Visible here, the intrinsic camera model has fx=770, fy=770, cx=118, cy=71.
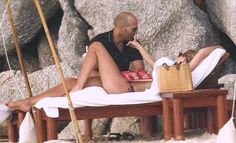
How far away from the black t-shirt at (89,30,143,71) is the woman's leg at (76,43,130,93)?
1.19 ft

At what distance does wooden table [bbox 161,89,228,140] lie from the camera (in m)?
6.02

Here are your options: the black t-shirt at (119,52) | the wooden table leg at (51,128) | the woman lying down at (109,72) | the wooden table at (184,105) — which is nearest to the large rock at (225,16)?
the black t-shirt at (119,52)

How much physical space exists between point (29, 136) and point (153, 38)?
331cm

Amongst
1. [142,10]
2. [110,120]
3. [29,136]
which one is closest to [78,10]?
[142,10]

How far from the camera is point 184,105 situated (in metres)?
6.10

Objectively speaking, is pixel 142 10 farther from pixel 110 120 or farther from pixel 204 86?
pixel 204 86

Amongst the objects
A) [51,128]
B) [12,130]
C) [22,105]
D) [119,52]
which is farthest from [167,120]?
[12,130]

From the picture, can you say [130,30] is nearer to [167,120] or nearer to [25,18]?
[167,120]

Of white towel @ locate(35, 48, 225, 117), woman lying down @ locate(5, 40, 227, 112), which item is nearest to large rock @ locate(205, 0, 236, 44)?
woman lying down @ locate(5, 40, 227, 112)

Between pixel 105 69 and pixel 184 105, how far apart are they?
0.89 m

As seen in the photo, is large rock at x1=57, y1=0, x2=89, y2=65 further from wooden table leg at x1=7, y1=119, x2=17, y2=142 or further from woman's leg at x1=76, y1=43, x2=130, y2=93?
woman's leg at x1=76, y1=43, x2=130, y2=93

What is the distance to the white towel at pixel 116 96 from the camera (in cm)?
626

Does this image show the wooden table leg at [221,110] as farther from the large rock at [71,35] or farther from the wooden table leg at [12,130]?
the large rock at [71,35]

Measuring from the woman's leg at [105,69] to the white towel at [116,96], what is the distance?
10cm
